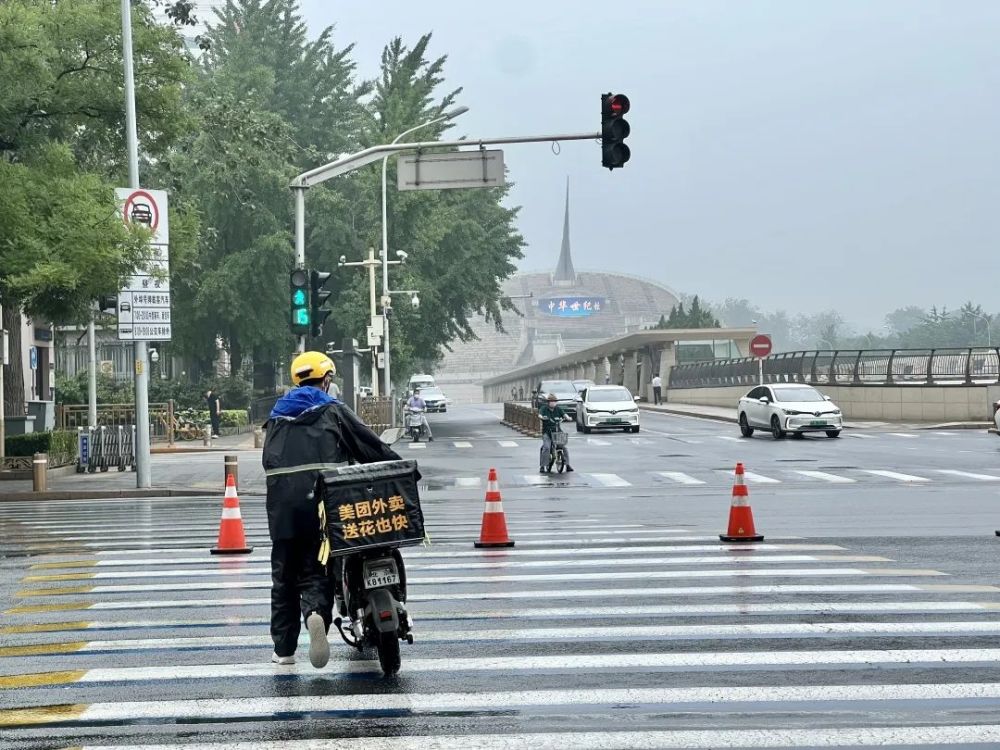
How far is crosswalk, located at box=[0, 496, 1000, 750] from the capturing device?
6961 mm

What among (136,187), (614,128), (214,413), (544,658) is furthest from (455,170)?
(214,413)

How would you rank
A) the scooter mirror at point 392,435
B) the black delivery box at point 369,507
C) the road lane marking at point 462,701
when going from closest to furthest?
the road lane marking at point 462,701, the black delivery box at point 369,507, the scooter mirror at point 392,435

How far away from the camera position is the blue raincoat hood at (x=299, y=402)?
8.62 meters

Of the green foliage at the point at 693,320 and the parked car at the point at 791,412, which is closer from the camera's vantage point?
the parked car at the point at 791,412

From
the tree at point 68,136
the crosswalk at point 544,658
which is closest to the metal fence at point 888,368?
the tree at point 68,136

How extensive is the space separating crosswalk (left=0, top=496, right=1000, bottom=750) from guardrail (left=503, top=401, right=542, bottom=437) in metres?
35.5

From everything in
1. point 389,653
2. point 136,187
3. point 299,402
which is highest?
point 136,187

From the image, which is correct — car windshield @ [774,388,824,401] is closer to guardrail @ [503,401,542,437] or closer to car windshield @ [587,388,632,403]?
car windshield @ [587,388,632,403]

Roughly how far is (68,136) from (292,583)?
80.0ft

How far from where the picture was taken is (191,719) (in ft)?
24.1

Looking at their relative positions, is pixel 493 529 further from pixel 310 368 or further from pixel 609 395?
pixel 609 395

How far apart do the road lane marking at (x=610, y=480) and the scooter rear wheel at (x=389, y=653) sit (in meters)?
18.6

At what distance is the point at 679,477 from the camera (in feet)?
93.2

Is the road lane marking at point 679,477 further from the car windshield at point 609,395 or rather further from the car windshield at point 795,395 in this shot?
the car windshield at point 609,395
